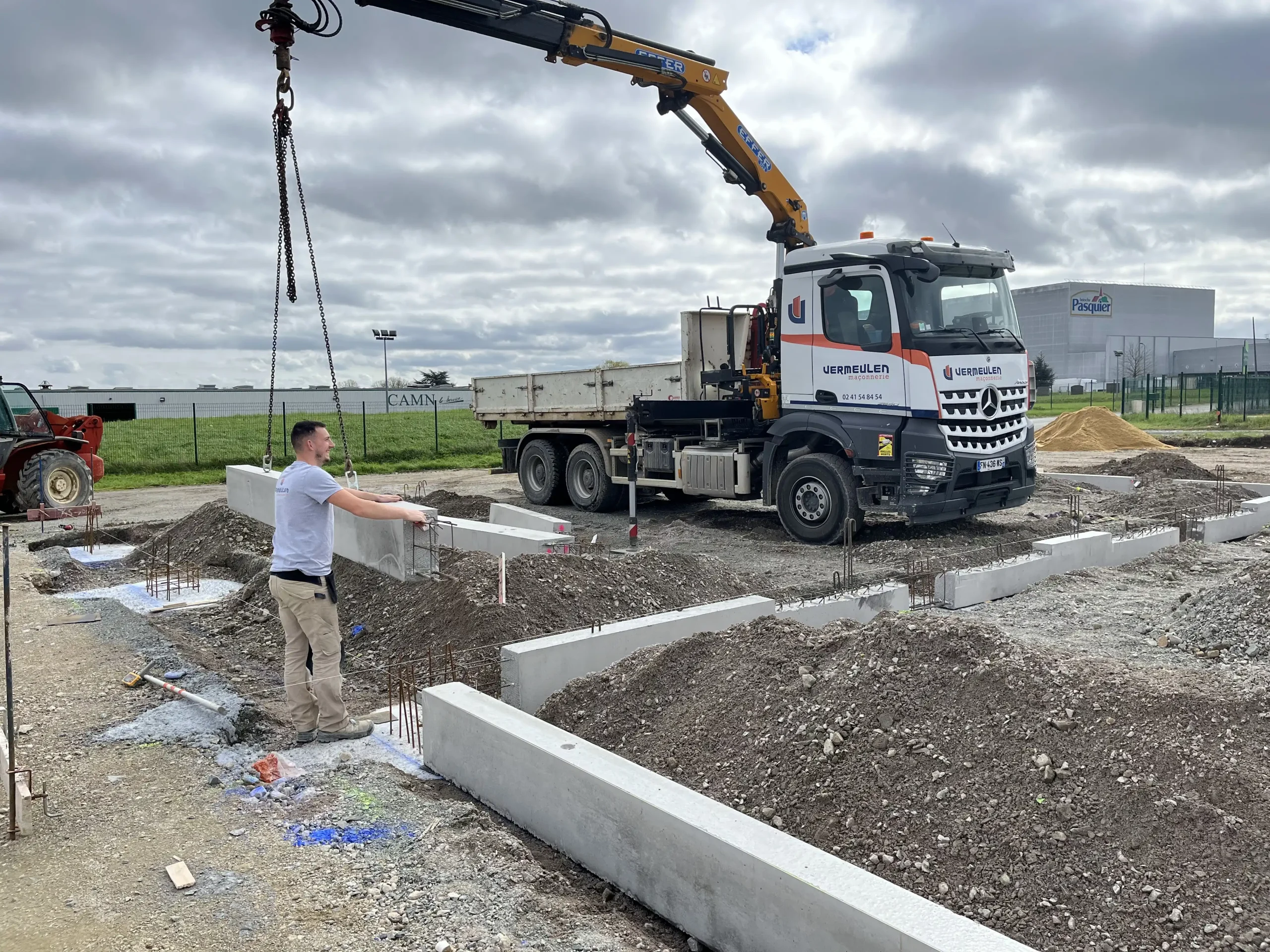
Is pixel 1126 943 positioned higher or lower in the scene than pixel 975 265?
lower

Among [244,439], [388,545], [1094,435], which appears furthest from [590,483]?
[1094,435]

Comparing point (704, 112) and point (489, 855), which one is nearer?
point (489, 855)

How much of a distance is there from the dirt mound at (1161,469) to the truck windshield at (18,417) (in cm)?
1632

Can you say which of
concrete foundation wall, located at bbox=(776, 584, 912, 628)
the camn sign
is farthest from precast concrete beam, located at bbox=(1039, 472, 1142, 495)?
the camn sign

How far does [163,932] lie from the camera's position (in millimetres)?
3125

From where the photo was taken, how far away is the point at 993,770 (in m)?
3.67

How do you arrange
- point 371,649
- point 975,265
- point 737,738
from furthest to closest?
point 975,265
point 371,649
point 737,738

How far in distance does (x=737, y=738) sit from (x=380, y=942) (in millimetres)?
1808

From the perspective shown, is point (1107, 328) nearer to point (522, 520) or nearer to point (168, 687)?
point (522, 520)

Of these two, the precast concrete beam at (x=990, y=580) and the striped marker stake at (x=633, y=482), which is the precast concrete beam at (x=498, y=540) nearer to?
the striped marker stake at (x=633, y=482)

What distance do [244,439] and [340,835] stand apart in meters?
→ 23.4

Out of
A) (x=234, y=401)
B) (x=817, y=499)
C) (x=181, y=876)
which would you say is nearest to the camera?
(x=181, y=876)

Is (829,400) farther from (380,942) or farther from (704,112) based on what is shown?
(380,942)

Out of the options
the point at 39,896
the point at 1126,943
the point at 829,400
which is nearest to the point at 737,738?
the point at 1126,943
